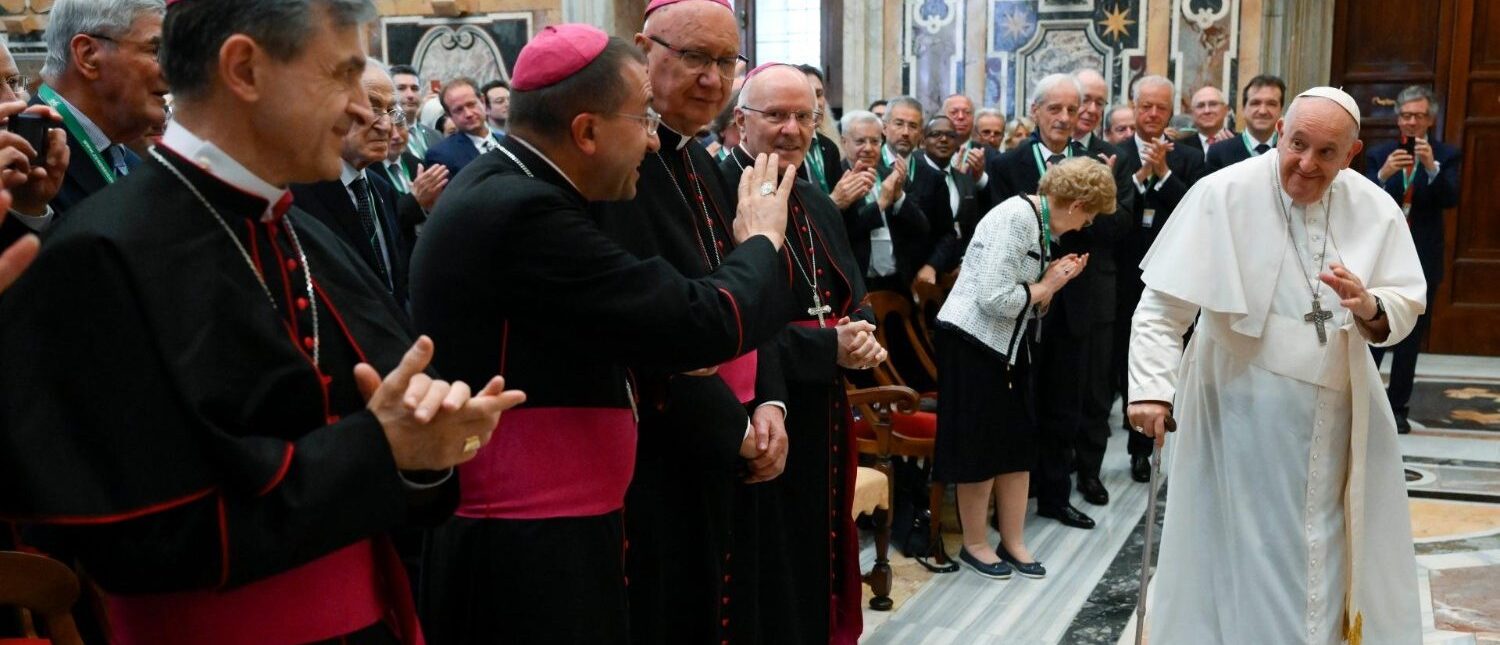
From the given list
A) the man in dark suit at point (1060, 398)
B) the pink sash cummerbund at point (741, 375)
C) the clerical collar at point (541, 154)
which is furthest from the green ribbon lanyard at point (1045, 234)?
the clerical collar at point (541, 154)

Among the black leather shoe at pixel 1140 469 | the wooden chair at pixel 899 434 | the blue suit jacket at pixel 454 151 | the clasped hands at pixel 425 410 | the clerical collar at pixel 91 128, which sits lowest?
the black leather shoe at pixel 1140 469

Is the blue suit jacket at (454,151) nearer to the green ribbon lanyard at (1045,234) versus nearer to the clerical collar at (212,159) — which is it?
the green ribbon lanyard at (1045,234)

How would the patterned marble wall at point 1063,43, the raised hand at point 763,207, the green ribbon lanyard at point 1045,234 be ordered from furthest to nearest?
the patterned marble wall at point 1063,43, the green ribbon lanyard at point 1045,234, the raised hand at point 763,207

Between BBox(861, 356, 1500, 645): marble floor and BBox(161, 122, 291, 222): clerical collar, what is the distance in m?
3.27

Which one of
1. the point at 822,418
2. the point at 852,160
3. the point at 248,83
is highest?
the point at 248,83

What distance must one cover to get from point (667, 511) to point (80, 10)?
61.8 inches

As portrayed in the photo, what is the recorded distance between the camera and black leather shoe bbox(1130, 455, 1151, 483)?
6.61 metres

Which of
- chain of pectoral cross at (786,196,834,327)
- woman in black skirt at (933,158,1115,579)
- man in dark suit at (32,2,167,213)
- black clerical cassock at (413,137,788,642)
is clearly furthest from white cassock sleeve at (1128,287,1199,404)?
man in dark suit at (32,2,167,213)

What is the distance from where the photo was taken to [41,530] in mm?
1521

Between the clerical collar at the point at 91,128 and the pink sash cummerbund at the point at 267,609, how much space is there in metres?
1.47

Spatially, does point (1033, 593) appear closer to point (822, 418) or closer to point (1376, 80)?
point (822, 418)

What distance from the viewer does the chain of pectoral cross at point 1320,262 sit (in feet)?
12.0

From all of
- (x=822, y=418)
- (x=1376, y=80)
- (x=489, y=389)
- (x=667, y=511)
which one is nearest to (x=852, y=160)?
(x=822, y=418)

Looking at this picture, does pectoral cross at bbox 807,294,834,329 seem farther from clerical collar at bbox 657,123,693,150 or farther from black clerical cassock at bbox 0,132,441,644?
black clerical cassock at bbox 0,132,441,644
